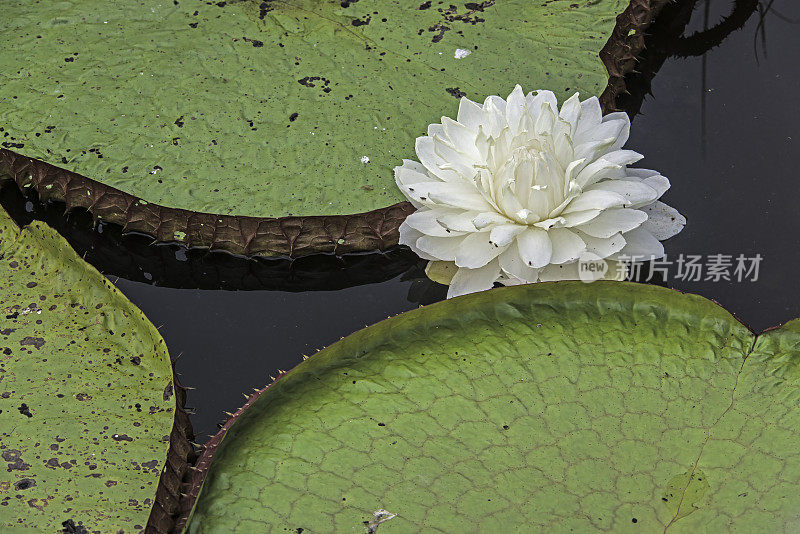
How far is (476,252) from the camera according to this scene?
1373 mm

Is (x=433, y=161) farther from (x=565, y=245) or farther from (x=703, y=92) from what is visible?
(x=703, y=92)

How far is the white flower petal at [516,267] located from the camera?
1368mm

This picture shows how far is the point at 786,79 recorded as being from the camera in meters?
1.88

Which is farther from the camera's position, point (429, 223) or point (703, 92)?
point (703, 92)

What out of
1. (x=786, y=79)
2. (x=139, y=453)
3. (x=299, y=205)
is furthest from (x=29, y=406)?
(x=786, y=79)

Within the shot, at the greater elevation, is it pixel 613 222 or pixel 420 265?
pixel 613 222

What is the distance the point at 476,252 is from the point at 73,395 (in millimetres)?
733

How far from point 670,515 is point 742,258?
78 centimetres

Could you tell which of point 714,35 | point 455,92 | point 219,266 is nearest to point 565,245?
point 455,92

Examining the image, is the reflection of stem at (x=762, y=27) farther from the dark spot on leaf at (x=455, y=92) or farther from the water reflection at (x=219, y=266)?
the water reflection at (x=219, y=266)

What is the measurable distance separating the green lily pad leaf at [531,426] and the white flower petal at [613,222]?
14cm

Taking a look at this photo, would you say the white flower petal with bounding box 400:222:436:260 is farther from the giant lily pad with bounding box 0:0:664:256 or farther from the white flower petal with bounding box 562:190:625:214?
the white flower petal with bounding box 562:190:625:214

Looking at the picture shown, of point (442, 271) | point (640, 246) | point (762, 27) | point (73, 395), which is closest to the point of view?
point (73, 395)

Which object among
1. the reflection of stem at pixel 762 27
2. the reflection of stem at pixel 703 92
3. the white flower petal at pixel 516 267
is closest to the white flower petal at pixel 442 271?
the white flower petal at pixel 516 267
